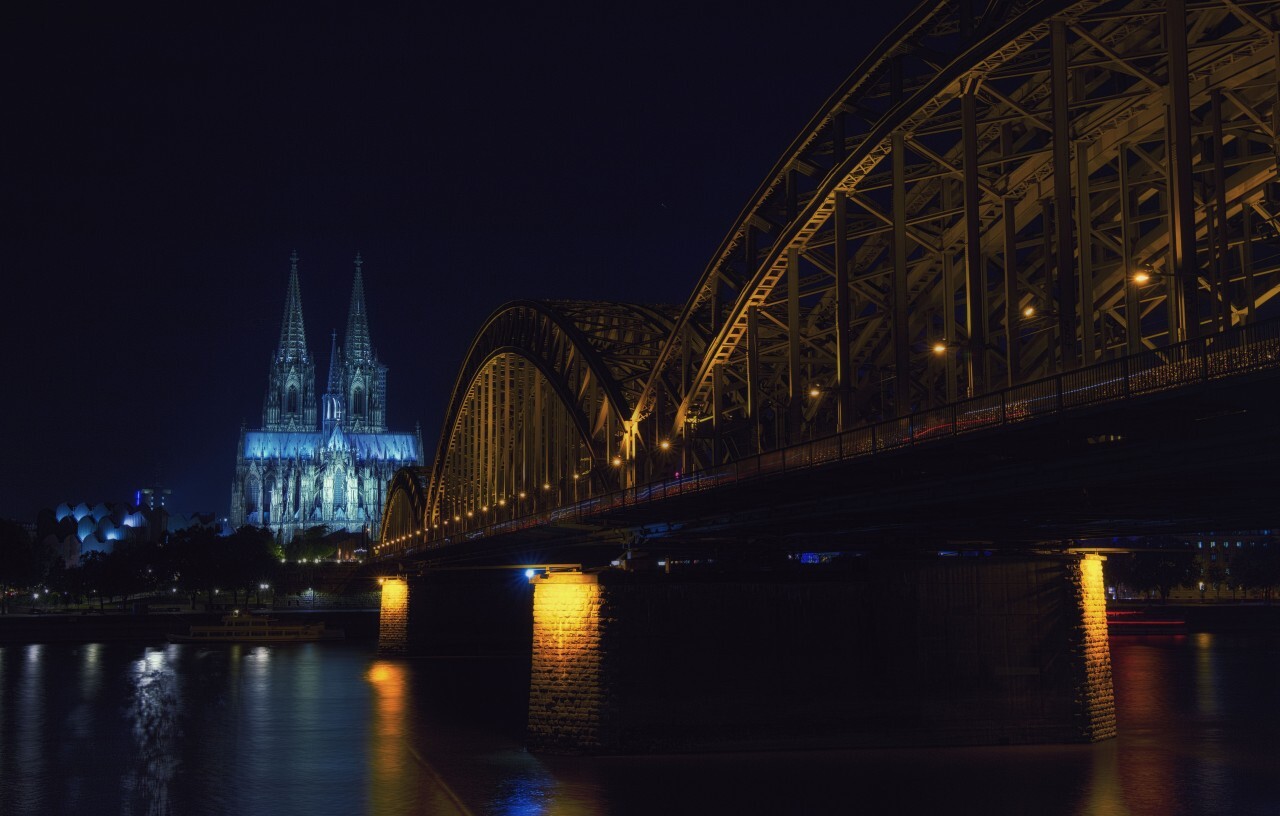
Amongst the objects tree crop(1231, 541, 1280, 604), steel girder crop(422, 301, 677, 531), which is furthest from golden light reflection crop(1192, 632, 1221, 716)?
tree crop(1231, 541, 1280, 604)

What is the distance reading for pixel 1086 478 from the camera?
31828 millimetres

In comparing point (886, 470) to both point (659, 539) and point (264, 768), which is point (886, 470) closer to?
point (659, 539)

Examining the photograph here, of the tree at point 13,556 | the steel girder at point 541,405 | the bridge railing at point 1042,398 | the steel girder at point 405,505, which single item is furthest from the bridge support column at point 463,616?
the tree at point 13,556

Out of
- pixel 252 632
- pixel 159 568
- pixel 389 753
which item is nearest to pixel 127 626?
pixel 252 632

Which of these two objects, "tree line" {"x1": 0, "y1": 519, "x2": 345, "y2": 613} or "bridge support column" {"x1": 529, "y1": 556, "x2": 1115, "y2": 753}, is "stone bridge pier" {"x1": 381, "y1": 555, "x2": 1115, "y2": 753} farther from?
"tree line" {"x1": 0, "y1": 519, "x2": 345, "y2": 613}

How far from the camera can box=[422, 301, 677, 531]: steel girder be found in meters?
76.8

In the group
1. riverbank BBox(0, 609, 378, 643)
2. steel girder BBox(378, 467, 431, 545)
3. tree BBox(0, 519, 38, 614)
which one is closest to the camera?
riverbank BBox(0, 609, 378, 643)

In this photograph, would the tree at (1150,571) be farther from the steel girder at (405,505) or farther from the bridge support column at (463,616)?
the bridge support column at (463,616)

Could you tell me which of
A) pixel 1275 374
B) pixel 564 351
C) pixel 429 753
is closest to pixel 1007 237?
pixel 1275 374

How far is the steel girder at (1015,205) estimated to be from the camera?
34.0 meters

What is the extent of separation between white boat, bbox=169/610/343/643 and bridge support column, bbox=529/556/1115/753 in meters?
87.1

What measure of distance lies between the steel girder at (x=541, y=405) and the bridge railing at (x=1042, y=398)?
28.8 metres

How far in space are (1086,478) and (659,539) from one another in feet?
82.1

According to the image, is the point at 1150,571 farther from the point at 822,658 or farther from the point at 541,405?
the point at 822,658
